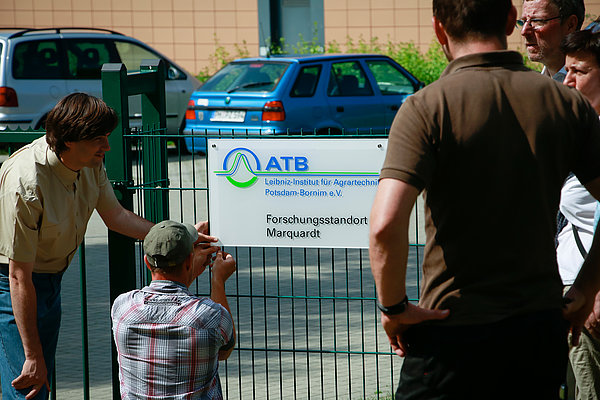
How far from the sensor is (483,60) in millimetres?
2545

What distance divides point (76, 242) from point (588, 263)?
213 cm

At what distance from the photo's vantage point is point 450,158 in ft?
8.14

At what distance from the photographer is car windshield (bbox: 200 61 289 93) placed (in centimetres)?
1371

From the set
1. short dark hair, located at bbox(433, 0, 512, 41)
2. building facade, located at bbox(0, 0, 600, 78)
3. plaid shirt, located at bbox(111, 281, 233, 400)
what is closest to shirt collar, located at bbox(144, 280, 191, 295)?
plaid shirt, located at bbox(111, 281, 233, 400)

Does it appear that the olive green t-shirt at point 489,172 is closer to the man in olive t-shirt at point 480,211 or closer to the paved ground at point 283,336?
the man in olive t-shirt at point 480,211

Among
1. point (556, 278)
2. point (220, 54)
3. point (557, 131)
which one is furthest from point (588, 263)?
point (220, 54)

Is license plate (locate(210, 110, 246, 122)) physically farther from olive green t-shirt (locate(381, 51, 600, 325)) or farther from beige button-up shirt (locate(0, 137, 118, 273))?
olive green t-shirt (locate(381, 51, 600, 325))

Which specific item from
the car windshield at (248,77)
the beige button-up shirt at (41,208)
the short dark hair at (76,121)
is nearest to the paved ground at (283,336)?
the beige button-up shirt at (41,208)

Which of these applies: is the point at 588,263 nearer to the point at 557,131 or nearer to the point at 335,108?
the point at 557,131

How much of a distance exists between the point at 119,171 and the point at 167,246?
1312 millimetres

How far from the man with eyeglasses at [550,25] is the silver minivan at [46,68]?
10.4m

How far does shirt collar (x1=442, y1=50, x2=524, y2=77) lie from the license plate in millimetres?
11150

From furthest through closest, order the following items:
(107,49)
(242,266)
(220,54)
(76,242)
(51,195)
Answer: (220,54) → (107,49) → (242,266) → (76,242) → (51,195)

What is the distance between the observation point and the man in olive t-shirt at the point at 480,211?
8.08 feet
